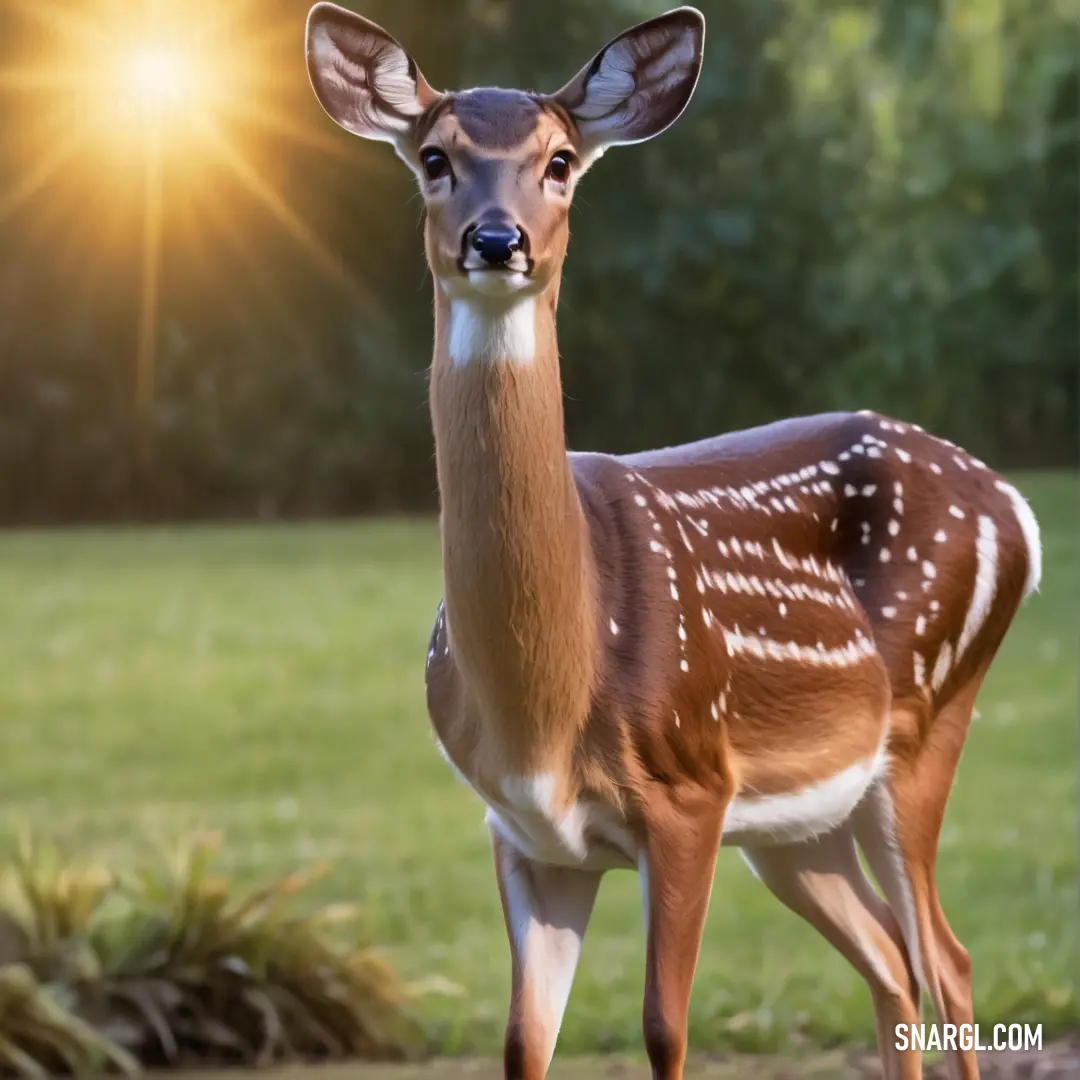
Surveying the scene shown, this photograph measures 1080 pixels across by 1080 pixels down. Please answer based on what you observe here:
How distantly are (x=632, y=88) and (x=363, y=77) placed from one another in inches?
17.6

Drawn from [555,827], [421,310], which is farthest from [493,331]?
[421,310]

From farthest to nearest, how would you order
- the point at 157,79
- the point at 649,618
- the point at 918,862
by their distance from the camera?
1. the point at 157,79
2. the point at 918,862
3. the point at 649,618

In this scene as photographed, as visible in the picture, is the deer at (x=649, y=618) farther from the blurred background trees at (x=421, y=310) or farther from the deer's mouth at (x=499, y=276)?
the blurred background trees at (x=421, y=310)

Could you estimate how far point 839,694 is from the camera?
12.5ft

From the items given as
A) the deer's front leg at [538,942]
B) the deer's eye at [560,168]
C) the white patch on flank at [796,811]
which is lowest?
the deer's front leg at [538,942]

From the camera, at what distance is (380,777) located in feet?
30.9

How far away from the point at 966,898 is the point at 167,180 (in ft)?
36.7

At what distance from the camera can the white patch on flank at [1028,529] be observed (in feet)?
14.2

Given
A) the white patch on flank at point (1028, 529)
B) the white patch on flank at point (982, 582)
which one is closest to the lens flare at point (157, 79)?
the white patch on flank at point (1028, 529)

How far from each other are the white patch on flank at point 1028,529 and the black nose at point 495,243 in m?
1.76

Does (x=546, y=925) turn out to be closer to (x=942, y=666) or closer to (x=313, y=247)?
(x=942, y=666)

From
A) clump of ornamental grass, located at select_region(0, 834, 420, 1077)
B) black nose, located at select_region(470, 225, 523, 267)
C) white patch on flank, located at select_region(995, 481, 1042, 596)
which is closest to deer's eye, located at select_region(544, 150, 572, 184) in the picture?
black nose, located at select_region(470, 225, 523, 267)

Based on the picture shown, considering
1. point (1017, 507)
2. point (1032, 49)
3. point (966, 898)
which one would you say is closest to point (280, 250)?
point (1032, 49)

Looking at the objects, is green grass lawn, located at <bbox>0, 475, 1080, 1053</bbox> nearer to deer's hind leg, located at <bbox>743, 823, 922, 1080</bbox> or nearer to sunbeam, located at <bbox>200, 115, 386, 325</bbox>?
deer's hind leg, located at <bbox>743, 823, 922, 1080</bbox>
